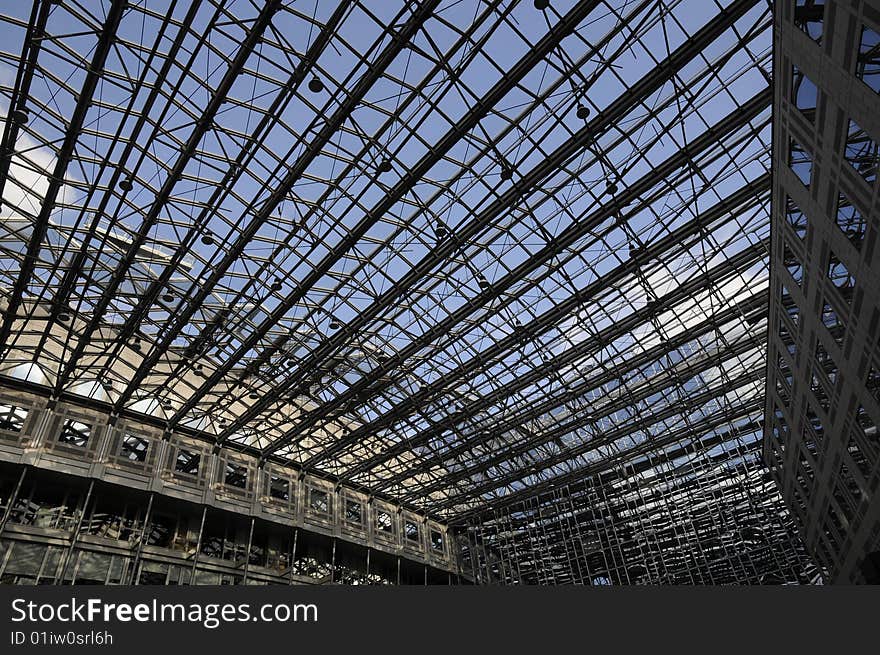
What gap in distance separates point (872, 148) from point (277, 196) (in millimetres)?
17671

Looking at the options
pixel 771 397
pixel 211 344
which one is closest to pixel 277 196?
pixel 211 344

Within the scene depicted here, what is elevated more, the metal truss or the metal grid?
the metal truss

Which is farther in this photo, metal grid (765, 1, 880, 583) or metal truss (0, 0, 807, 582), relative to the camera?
metal truss (0, 0, 807, 582)

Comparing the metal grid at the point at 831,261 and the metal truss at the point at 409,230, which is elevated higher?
the metal truss at the point at 409,230

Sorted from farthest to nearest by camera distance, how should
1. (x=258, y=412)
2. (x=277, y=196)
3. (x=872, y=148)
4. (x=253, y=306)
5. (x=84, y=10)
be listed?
(x=258, y=412)
(x=253, y=306)
(x=277, y=196)
(x=84, y=10)
(x=872, y=148)

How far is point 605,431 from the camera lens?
40.0 metres

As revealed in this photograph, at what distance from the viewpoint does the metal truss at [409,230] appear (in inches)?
766

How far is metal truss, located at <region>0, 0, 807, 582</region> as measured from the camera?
1945cm

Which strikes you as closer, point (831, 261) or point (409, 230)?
point (831, 261)

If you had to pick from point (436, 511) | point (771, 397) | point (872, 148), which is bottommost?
point (872, 148)

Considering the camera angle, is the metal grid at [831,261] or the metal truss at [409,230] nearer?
the metal grid at [831,261]

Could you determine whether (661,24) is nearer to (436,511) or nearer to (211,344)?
(211,344)

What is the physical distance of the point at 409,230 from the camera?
26188mm

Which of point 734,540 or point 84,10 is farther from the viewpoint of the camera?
point 734,540
